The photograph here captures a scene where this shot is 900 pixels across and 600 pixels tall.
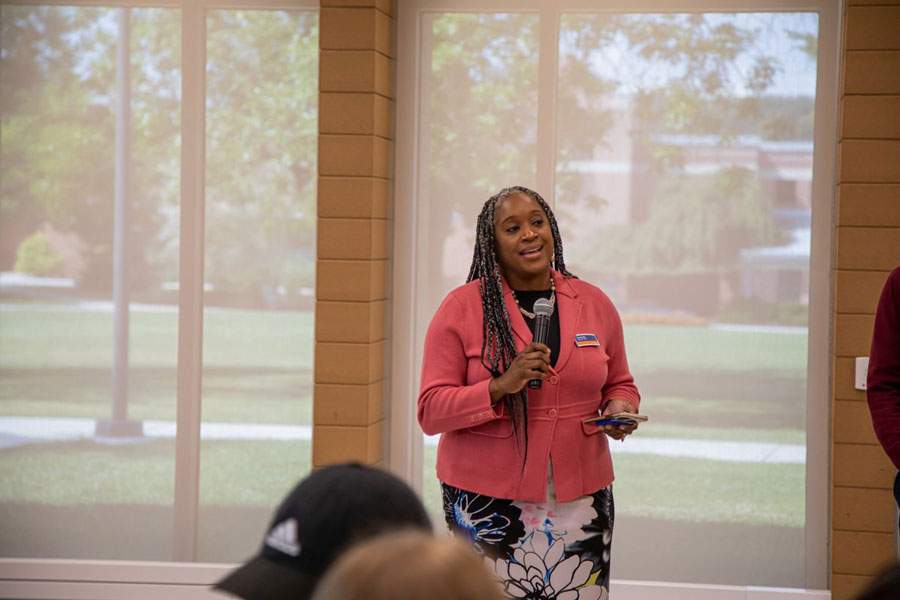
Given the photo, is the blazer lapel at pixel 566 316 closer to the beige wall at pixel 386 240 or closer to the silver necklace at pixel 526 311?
the silver necklace at pixel 526 311

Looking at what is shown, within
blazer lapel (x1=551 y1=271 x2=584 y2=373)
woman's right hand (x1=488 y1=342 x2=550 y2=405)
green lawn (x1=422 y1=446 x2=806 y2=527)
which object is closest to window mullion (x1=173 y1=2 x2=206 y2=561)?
green lawn (x1=422 y1=446 x2=806 y2=527)

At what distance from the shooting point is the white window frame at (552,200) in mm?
4164

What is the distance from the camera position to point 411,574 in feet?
2.96

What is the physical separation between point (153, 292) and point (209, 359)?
387 mm

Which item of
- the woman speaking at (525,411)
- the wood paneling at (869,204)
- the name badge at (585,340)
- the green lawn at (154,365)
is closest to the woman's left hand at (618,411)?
the woman speaking at (525,411)

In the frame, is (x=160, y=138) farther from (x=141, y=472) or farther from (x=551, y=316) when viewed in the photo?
(x=551, y=316)

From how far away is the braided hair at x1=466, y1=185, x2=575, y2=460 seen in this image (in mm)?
2711

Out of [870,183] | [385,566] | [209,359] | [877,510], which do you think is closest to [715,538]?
[877,510]

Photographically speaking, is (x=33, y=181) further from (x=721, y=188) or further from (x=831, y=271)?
(x=831, y=271)

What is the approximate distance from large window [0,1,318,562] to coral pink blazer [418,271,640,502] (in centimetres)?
183

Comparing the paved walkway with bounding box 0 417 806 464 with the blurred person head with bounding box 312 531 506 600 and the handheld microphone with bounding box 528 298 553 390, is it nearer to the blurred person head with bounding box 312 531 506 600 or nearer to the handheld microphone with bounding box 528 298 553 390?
the handheld microphone with bounding box 528 298 553 390

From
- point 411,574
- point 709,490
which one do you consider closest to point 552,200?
point 709,490

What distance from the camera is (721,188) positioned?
4.27 metres

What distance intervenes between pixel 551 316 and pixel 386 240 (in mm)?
1697
